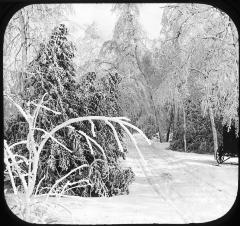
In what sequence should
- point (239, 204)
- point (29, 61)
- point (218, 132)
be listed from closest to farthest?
point (239, 204), point (218, 132), point (29, 61)

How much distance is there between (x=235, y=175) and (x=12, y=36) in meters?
1.71

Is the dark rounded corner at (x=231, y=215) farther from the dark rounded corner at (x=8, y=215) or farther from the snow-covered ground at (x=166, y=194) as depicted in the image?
the dark rounded corner at (x=8, y=215)

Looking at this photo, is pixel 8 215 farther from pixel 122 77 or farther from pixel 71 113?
pixel 122 77

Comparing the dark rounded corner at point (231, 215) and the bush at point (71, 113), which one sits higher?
the bush at point (71, 113)

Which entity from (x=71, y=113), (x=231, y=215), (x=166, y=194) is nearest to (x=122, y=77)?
(x=71, y=113)

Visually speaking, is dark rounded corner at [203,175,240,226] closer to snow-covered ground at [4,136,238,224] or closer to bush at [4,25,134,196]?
snow-covered ground at [4,136,238,224]

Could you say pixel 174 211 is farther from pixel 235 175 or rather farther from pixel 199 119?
pixel 199 119

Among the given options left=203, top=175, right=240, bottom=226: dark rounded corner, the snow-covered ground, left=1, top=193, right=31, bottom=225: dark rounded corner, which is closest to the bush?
the snow-covered ground

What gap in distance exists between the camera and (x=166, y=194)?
2.18 m

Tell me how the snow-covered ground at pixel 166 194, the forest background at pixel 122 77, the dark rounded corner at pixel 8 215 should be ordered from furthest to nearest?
the forest background at pixel 122 77 < the snow-covered ground at pixel 166 194 < the dark rounded corner at pixel 8 215

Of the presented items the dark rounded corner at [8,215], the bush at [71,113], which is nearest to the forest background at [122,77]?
the bush at [71,113]

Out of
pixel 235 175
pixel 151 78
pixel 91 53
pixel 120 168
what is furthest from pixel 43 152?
pixel 235 175

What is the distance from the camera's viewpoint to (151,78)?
2330 millimetres

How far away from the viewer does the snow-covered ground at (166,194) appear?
1.92m
